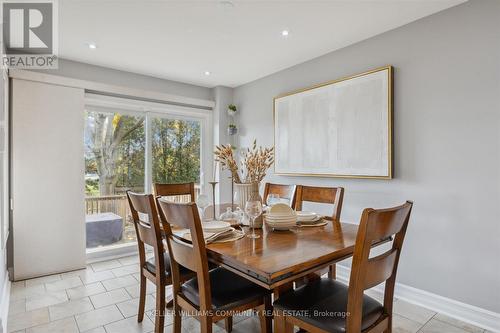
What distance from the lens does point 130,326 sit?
2.13 metres

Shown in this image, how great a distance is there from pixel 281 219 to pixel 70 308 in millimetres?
1994

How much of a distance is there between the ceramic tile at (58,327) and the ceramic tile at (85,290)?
0.42 m

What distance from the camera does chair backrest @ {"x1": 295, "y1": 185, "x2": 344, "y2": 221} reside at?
86.7 inches

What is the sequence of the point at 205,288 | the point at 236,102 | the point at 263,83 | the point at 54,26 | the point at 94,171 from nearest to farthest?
1. the point at 205,288
2. the point at 54,26
3. the point at 94,171
4. the point at 263,83
5. the point at 236,102

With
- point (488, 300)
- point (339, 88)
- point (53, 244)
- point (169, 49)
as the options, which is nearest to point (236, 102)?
point (169, 49)

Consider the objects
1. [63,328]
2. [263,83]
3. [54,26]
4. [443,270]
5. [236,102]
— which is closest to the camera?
[63,328]

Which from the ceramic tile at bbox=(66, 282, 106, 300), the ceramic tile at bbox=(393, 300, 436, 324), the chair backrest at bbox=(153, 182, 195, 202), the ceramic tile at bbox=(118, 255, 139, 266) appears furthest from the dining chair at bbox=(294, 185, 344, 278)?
the ceramic tile at bbox=(118, 255, 139, 266)

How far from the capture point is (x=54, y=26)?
2535mm

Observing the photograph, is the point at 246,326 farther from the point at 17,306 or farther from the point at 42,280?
the point at 42,280

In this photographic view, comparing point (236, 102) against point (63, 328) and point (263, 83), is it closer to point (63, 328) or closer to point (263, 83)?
point (263, 83)

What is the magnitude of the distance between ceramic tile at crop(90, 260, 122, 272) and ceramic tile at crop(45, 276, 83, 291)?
32cm

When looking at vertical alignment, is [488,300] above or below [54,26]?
below

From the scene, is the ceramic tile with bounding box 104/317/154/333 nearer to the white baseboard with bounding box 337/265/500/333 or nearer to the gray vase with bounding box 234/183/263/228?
the gray vase with bounding box 234/183/263/228

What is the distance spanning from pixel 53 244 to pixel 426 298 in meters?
3.72
